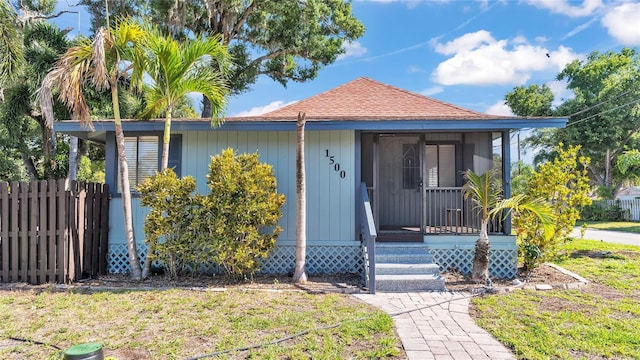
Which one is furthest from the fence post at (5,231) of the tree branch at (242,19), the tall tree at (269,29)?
the tree branch at (242,19)

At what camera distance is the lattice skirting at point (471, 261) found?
661 centimetres

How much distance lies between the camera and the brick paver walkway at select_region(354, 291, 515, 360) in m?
3.50

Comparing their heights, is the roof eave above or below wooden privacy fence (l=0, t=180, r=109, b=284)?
above

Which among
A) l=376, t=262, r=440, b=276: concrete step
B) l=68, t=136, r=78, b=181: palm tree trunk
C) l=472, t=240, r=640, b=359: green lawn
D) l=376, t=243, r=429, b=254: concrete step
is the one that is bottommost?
l=472, t=240, r=640, b=359: green lawn

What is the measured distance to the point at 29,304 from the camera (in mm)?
4891

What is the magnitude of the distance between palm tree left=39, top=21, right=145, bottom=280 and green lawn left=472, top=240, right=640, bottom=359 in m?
5.80

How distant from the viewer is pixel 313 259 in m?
6.96

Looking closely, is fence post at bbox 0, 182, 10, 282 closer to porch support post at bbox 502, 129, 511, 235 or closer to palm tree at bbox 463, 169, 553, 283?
palm tree at bbox 463, 169, 553, 283

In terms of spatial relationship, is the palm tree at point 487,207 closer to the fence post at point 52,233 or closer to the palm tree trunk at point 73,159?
the fence post at point 52,233

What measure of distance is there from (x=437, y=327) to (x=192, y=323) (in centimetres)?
284

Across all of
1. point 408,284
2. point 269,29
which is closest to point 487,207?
point 408,284

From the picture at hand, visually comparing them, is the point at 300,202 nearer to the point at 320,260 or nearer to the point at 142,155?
the point at 320,260

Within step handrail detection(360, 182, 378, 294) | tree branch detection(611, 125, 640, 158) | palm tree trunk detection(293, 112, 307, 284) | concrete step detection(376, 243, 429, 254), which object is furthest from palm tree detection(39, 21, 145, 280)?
tree branch detection(611, 125, 640, 158)

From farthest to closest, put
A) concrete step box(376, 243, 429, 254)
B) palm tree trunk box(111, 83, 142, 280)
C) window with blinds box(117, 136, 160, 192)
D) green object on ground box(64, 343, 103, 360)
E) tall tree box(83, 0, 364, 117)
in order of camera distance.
→ tall tree box(83, 0, 364, 117) < window with blinds box(117, 136, 160, 192) < concrete step box(376, 243, 429, 254) < palm tree trunk box(111, 83, 142, 280) < green object on ground box(64, 343, 103, 360)
